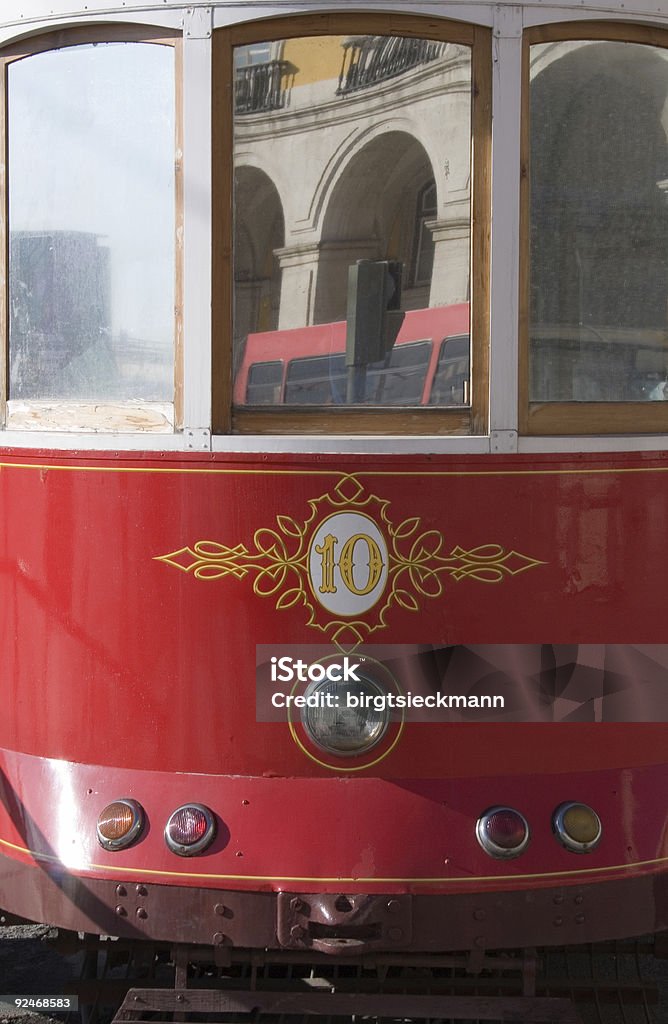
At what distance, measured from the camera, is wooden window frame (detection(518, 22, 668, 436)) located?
3131 mm

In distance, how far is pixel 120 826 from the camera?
3178 mm

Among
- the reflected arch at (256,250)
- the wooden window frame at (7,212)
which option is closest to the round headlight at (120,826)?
the wooden window frame at (7,212)

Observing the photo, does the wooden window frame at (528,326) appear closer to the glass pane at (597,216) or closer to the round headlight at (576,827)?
the glass pane at (597,216)

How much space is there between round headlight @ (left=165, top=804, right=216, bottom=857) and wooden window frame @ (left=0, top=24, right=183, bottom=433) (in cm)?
97

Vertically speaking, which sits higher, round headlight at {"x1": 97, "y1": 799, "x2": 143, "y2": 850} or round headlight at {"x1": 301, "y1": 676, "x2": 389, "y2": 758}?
round headlight at {"x1": 301, "y1": 676, "x2": 389, "y2": 758}

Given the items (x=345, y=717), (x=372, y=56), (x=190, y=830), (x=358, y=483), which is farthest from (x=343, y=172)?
(x=190, y=830)

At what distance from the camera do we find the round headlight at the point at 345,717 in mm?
3141

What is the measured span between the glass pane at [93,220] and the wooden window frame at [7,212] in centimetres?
2

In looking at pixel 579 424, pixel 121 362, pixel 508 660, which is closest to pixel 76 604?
pixel 121 362

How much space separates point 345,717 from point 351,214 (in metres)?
1.25
